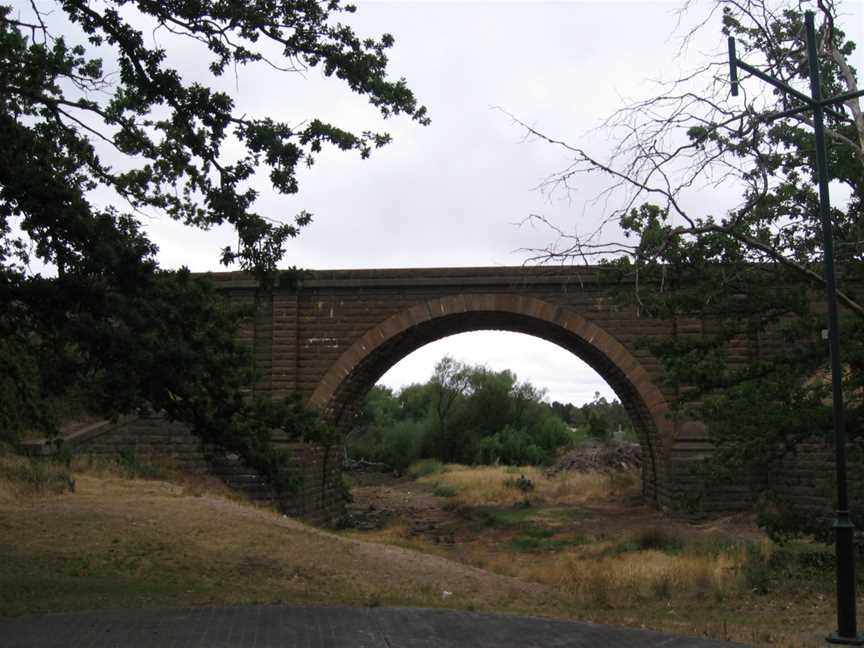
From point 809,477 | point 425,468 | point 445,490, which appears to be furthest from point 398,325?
point 425,468

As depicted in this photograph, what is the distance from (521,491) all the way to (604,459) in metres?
7.13

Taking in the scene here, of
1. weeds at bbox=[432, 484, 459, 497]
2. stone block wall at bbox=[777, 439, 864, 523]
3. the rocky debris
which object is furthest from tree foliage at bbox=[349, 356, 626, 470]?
stone block wall at bbox=[777, 439, 864, 523]

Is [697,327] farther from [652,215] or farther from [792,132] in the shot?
[652,215]

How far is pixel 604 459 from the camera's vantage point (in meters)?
35.2

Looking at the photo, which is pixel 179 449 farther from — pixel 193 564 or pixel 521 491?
pixel 521 491

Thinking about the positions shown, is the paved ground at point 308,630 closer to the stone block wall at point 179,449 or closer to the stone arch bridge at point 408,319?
the stone block wall at point 179,449

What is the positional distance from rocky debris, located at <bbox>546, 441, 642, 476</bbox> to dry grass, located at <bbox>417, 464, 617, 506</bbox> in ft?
3.45

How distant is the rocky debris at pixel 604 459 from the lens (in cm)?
3419

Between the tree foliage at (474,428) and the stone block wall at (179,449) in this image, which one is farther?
the tree foliage at (474,428)

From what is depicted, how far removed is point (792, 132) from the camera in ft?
36.7

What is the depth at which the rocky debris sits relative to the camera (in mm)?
34188

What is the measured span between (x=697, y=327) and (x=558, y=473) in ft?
57.5

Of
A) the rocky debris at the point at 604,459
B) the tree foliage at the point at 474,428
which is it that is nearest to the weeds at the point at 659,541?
the rocky debris at the point at 604,459

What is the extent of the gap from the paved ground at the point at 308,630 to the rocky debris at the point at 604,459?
27.5m
